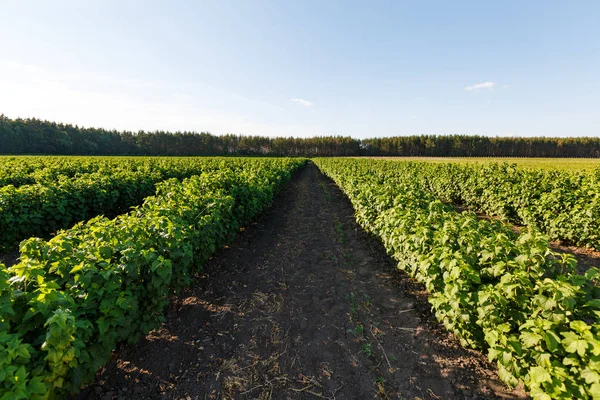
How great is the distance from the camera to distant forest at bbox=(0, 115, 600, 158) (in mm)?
71562

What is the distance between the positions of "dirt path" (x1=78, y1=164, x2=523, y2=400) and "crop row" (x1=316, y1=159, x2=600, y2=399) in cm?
73

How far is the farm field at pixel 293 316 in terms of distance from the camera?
238 centimetres

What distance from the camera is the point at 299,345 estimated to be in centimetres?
417

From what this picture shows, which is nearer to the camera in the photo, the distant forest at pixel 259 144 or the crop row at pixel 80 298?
the crop row at pixel 80 298

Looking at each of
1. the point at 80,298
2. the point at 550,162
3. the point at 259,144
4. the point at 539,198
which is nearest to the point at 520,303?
the point at 80,298

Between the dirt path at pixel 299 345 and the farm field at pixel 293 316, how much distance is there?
2 cm

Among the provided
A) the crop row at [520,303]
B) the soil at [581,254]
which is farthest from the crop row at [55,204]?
the soil at [581,254]

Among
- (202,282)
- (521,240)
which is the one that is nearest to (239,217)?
(202,282)

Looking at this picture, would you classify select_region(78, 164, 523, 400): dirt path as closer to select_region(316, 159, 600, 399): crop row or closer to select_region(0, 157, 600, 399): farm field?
select_region(0, 157, 600, 399): farm field

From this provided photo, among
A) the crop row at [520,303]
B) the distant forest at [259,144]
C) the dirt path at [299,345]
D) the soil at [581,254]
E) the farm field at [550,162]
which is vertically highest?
the distant forest at [259,144]

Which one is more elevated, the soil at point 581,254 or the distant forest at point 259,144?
the distant forest at point 259,144

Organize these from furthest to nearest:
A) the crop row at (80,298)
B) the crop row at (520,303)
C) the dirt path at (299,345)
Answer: the dirt path at (299,345) < the crop row at (520,303) < the crop row at (80,298)

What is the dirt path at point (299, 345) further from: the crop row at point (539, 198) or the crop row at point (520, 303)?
the crop row at point (539, 198)

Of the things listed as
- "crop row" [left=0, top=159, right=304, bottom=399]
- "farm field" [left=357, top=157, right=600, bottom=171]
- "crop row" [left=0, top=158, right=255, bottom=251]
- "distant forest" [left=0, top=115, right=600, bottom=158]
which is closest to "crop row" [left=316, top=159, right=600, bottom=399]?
"crop row" [left=0, top=159, right=304, bottom=399]
